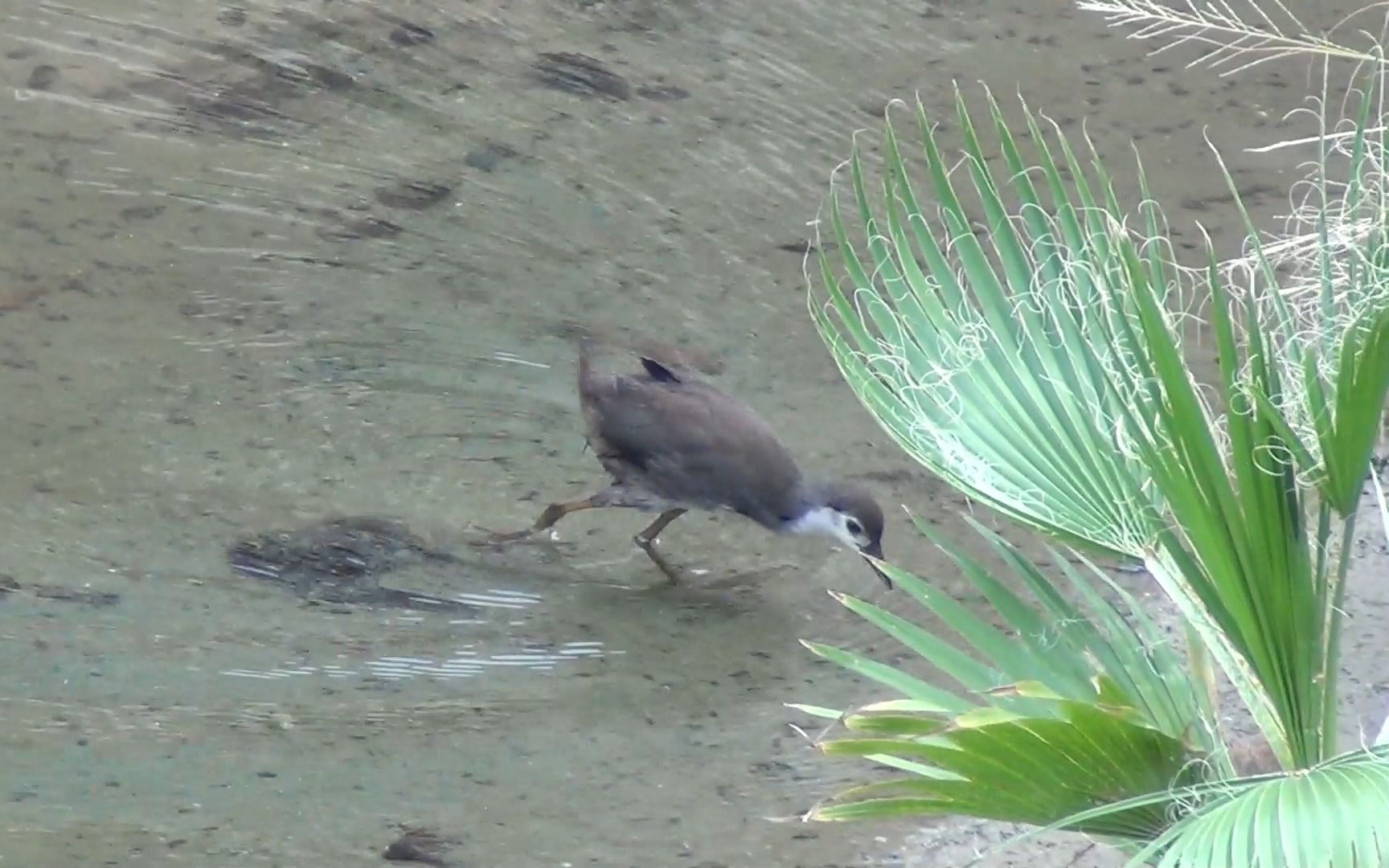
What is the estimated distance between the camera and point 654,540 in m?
5.60

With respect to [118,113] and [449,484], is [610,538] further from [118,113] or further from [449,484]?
[118,113]

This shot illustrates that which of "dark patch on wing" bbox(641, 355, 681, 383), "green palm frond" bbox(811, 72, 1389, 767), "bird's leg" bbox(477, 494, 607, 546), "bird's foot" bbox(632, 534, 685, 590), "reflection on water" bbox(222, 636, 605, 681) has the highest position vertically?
"green palm frond" bbox(811, 72, 1389, 767)

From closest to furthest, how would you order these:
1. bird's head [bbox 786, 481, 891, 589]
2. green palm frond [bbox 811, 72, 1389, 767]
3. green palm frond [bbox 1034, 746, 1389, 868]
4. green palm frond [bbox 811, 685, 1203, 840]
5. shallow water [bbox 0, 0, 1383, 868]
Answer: green palm frond [bbox 1034, 746, 1389, 868] → green palm frond [bbox 811, 685, 1203, 840] → green palm frond [bbox 811, 72, 1389, 767] → shallow water [bbox 0, 0, 1383, 868] → bird's head [bbox 786, 481, 891, 589]

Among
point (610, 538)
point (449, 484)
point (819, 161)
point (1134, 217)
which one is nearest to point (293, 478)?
point (449, 484)

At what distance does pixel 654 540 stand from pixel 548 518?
1.31 feet

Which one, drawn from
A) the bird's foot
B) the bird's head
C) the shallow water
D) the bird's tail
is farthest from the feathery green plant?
the bird's tail

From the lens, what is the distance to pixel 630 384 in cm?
555

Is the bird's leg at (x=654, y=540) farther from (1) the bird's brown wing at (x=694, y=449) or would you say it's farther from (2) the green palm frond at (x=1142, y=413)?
(2) the green palm frond at (x=1142, y=413)

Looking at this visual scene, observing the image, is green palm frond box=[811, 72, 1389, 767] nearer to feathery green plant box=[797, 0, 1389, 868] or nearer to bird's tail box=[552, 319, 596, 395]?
feathery green plant box=[797, 0, 1389, 868]

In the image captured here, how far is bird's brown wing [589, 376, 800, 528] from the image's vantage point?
5.36m

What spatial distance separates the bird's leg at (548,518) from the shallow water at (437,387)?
0.05 metres

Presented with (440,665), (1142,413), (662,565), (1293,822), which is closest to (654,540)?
(662,565)

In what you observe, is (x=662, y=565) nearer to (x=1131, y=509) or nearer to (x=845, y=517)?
(x=845, y=517)

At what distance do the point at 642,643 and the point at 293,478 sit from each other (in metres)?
1.23
